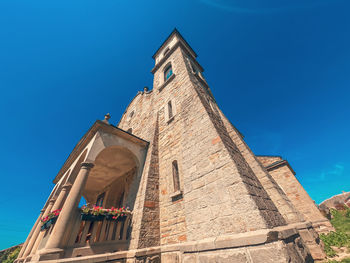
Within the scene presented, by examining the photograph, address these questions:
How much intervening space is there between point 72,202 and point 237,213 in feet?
15.3

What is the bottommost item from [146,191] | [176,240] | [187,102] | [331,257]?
[331,257]

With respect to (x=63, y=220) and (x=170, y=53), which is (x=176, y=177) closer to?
(x=63, y=220)

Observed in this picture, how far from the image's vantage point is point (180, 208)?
4840 mm

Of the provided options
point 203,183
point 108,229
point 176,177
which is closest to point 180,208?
point 176,177

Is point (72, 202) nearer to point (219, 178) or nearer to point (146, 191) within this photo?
point (146, 191)

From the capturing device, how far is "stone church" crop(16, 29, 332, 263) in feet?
9.61

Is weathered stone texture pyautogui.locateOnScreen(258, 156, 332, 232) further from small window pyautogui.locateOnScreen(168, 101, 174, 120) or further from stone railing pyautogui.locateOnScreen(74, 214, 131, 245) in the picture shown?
stone railing pyautogui.locateOnScreen(74, 214, 131, 245)

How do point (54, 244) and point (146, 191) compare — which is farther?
point (146, 191)

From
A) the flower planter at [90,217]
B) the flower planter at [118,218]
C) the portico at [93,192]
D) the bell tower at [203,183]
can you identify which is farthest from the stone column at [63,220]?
the bell tower at [203,183]

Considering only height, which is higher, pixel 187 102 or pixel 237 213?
pixel 187 102

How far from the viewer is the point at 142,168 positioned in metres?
6.91

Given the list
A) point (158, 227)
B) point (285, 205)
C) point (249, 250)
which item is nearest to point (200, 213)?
point (249, 250)

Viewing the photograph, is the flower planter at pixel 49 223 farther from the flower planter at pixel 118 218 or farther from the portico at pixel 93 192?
the flower planter at pixel 118 218

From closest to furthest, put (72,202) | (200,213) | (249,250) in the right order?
(249,250), (200,213), (72,202)
